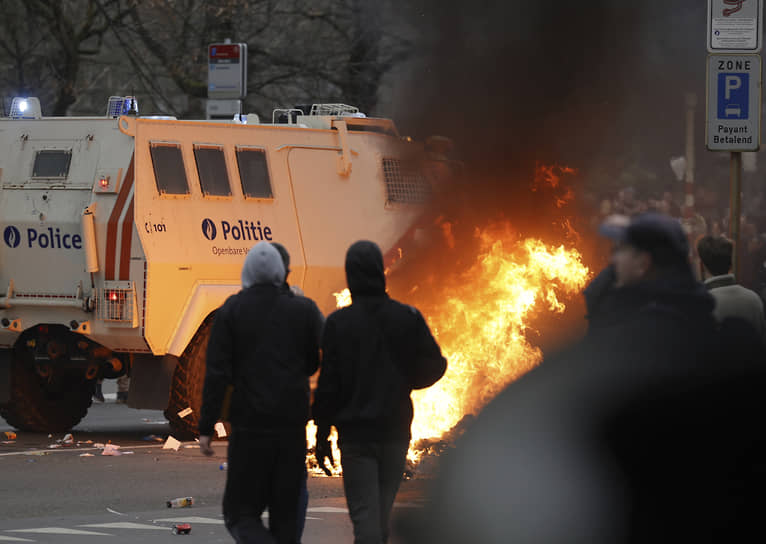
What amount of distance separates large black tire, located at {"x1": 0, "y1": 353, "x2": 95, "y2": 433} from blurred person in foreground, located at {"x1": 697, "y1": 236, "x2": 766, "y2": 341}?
29.0ft

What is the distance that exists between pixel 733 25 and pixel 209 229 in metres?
5.46

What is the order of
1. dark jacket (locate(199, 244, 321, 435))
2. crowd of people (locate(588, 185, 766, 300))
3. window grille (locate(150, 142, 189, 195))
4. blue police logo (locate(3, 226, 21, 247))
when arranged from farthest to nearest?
blue police logo (locate(3, 226, 21, 247))
window grille (locate(150, 142, 189, 195))
crowd of people (locate(588, 185, 766, 300))
dark jacket (locate(199, 244, 321, 435))

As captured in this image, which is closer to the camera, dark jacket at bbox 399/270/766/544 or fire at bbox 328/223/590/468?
dark jacket at bbox 399/270/766/544

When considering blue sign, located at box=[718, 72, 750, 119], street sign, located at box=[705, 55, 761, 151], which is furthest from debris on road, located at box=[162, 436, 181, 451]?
blue sign, located at box=[718, 72, 750, 119]

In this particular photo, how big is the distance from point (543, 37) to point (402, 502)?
4.95m

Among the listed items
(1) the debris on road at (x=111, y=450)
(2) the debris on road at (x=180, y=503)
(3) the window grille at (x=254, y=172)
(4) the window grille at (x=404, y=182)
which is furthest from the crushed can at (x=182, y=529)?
(4) the window grille at (x=404, y=182)

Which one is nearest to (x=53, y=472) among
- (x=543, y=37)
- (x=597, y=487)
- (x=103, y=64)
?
(x=543, y=37)

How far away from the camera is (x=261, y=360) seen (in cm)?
708

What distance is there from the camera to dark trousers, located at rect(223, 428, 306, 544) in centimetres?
698

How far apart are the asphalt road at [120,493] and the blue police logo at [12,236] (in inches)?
75.1

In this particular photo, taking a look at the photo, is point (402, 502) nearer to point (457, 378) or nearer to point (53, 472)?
point (457, 378)

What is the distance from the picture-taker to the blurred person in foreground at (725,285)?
790 cm

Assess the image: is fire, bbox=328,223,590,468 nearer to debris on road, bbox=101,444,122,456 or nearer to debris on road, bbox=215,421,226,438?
debris on road, bbox=215,421,226,438

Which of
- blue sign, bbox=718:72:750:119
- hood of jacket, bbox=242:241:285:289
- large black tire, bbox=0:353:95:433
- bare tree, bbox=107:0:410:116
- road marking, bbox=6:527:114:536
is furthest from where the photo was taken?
bare tree, bbox=107:0:410:116
